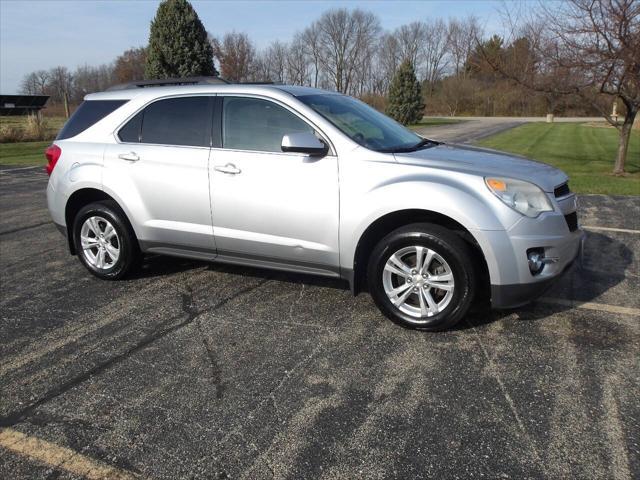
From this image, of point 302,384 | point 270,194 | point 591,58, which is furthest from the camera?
point 591,58

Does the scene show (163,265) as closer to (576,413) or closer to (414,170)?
(414,170)

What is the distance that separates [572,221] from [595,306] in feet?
2.77

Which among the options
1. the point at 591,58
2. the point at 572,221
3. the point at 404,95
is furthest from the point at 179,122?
the point at 404,95

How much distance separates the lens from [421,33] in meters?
83.0

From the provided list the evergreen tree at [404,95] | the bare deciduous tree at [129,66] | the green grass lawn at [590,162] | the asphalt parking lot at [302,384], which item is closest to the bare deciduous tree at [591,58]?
the green grass lawn at [590,162]

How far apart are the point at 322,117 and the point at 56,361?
2599 millimetres

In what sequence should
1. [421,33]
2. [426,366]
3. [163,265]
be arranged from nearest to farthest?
[426,366] → [163,265] → [421,33]

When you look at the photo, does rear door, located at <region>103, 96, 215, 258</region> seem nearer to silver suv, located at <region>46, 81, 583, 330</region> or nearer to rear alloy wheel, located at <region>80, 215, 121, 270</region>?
silver suv, located at <region>46, 81, 583, 330</region>

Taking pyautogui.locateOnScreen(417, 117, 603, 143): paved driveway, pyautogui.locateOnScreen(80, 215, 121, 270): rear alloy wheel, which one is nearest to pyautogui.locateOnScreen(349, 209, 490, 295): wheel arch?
pyautogui.locateOnScreen(80, 215, 121, 270): rear alloy wheel

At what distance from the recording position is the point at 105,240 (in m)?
5.10

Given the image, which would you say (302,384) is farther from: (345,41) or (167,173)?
(345,41)

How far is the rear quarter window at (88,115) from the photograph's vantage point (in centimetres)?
505

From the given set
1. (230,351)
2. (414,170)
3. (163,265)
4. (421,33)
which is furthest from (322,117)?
(421,33)

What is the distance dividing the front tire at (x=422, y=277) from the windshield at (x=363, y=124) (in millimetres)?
803
